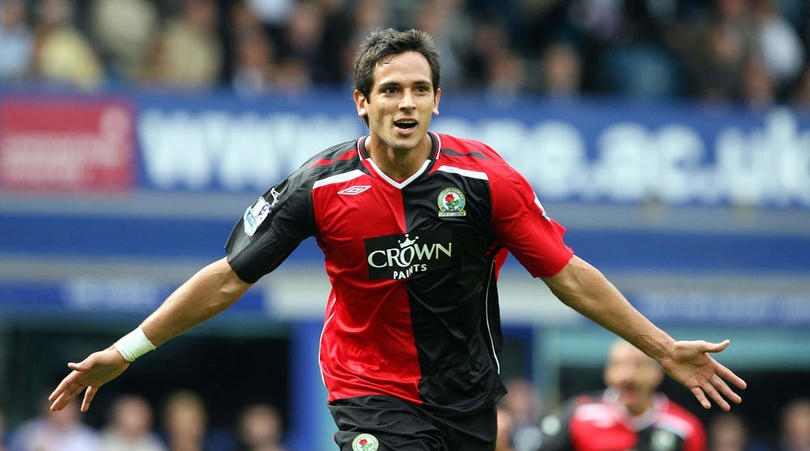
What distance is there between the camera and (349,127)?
1225 cm

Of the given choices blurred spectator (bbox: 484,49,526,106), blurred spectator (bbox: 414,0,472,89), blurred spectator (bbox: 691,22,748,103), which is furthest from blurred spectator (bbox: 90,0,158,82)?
blurred spectator (bbox: 691,22,748,103)

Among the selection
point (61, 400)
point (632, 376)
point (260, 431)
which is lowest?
point (260, 431)

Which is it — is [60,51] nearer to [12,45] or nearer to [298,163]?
[12,45]

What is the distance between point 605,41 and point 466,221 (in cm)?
902

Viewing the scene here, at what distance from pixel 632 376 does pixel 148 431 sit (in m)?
6.30

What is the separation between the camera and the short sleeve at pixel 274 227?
17.1 feet

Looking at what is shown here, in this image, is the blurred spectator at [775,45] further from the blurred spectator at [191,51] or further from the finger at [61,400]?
the finger at [61,400]

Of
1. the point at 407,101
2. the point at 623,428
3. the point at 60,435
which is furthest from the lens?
the point at 60,435

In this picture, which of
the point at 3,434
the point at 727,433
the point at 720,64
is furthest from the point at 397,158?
the point at 720,64

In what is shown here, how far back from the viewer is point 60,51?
12.3 metres

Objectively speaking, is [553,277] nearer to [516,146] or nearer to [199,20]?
[516,146]

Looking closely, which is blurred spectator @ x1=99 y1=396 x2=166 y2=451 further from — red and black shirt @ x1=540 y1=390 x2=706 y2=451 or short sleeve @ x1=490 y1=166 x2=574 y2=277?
short sleeve @ x1=490 y1=166 x2=574 y2=277

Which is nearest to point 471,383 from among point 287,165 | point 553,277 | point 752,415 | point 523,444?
point 553,277

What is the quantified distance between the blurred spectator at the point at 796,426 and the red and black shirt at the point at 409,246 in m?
8.47
